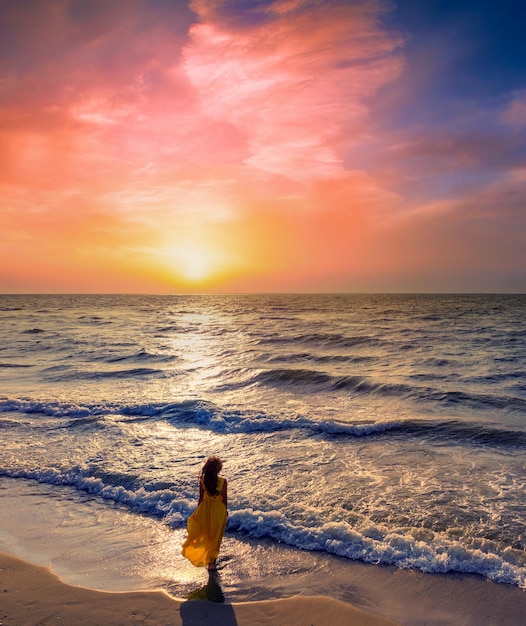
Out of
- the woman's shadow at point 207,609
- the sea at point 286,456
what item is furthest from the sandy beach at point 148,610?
the sea at point 286,456

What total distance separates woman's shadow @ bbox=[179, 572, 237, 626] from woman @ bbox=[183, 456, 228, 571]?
0.49 meters

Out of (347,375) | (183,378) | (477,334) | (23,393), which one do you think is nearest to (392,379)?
(347,375)

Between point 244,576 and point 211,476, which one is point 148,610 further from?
point 211,476

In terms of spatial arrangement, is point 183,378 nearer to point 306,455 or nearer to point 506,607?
point 306,455

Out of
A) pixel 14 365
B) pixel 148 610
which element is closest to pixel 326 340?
pixel 14 365

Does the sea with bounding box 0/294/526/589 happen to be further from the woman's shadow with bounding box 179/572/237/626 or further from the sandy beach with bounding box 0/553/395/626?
the sandy beach with bounding box 0/553/395/626

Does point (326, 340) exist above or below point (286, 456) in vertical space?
above

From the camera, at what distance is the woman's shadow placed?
5.07 m

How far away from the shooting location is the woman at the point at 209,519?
615cm

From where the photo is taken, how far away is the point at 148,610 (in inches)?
207

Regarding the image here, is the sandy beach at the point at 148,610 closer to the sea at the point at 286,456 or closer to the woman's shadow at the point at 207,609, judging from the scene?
the woman's shadow at the point at 207,609

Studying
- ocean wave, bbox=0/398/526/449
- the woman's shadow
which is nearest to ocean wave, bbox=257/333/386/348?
ocean wave, bbox=0/398/526/449

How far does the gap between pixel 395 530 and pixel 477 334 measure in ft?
116

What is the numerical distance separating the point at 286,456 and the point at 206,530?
5047mm
